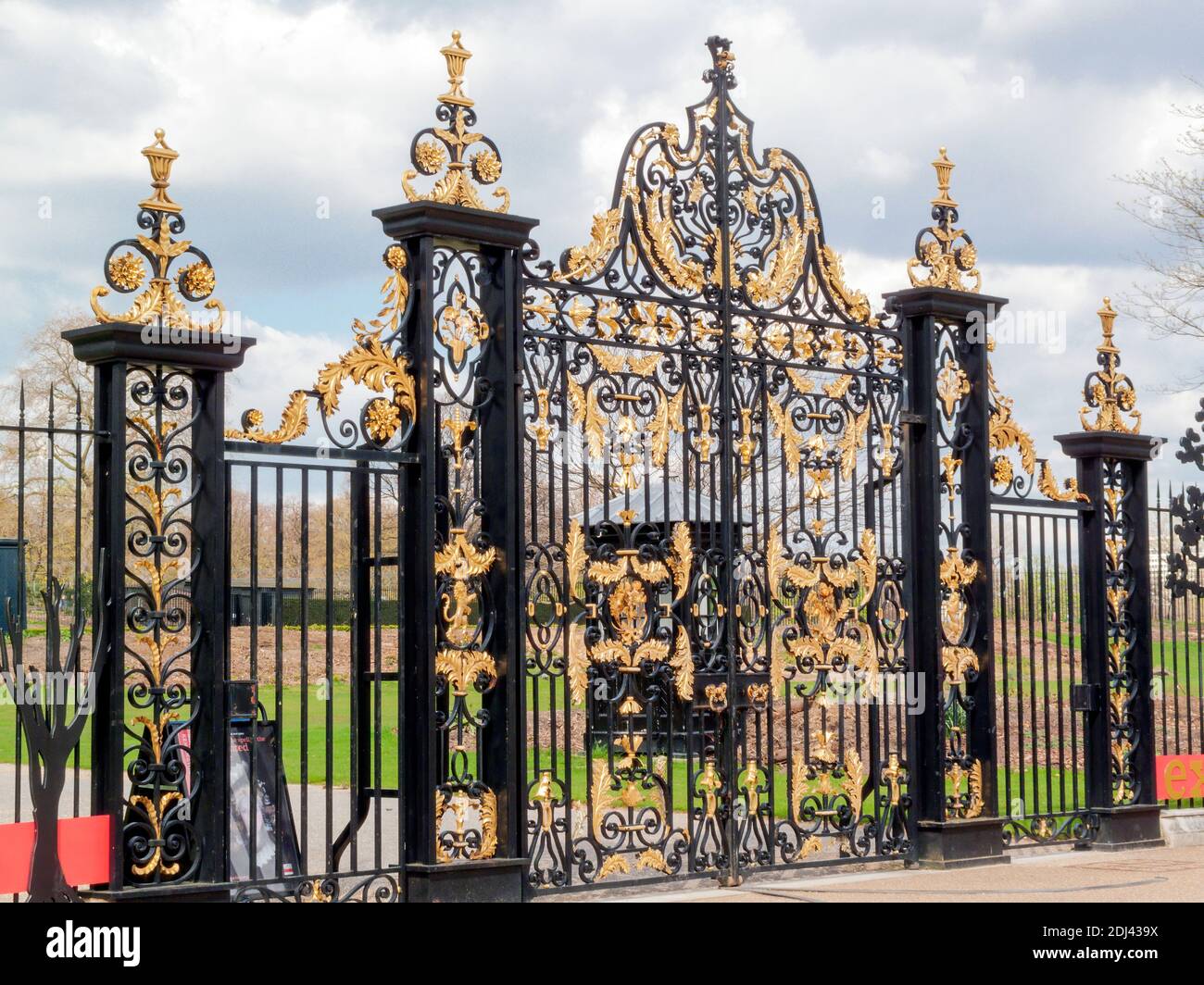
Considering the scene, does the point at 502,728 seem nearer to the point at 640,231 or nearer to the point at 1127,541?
the point at 640,231

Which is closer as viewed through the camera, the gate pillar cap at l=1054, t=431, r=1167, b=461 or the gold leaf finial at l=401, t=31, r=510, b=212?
the gold leaf finial at l=401, t=31, r=510, b=212

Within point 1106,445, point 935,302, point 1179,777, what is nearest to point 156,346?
point 935,302

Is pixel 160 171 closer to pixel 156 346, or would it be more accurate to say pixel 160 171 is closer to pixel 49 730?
pixel 156 346

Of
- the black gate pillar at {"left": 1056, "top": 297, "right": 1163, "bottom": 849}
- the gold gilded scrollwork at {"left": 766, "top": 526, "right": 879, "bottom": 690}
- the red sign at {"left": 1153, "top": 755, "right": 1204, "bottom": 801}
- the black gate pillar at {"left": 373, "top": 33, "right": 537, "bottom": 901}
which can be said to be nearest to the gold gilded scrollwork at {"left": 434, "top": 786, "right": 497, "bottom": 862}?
the black gate pillar at {"left": 373, "top": 33, "right": 537, "bottom": 901}

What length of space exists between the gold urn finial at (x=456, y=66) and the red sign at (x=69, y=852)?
3.75 metres

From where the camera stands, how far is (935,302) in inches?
379

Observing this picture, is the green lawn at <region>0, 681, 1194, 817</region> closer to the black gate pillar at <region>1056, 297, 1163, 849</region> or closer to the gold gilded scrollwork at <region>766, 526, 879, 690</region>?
the black gate pillar at <region>1056, 297, 1163, 849</region>

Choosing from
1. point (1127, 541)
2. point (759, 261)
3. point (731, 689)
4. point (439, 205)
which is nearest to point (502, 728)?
point (731, 689)

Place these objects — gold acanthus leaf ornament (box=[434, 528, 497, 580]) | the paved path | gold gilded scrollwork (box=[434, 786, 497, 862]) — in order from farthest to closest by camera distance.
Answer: the paved path, gold acanthus leaf ornament (box=[434, 528, 497, 580]), gold gilded scrollwork (box=[434, 786, 497, 862])

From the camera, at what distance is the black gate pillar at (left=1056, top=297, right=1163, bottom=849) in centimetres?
1075

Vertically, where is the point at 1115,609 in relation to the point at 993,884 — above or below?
above

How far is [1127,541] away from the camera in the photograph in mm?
11078

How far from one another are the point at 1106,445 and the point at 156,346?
6936mm

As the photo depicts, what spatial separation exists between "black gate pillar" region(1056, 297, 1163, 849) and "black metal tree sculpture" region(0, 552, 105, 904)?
278 inches
